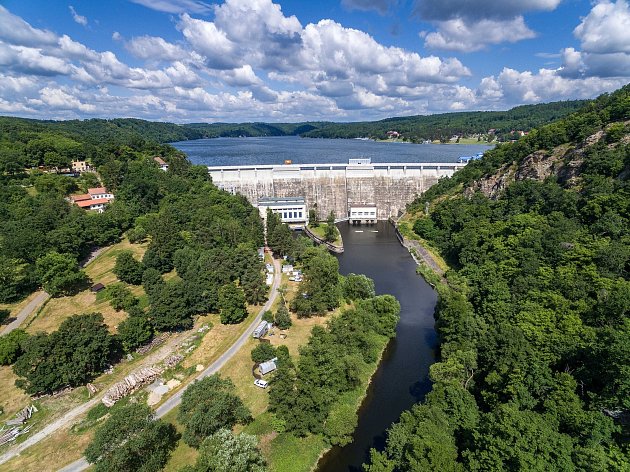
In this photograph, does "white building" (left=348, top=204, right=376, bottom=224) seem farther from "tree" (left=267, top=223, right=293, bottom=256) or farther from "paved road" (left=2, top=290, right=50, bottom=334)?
"paved road" (left=2, top=290, right=50, bottom=334)

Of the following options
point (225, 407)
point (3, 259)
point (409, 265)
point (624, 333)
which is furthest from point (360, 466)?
point (3, 259)

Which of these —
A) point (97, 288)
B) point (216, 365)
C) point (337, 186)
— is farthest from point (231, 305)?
point (337, 186)

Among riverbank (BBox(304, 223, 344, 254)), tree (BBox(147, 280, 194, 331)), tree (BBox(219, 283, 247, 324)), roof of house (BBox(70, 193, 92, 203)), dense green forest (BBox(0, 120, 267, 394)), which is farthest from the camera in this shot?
riverbank (BBox(304, 223, 344, 254))

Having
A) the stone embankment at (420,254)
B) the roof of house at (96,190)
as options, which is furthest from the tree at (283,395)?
the roof of house at (96,190)

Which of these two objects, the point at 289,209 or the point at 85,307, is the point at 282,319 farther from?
the point at 289,209

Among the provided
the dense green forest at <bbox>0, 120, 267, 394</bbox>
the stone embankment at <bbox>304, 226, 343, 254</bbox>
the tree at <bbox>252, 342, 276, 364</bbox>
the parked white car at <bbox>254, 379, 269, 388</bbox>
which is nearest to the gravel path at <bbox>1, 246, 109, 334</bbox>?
the dense green forest at <bbox>0, 120, 267, 394</bbox>
